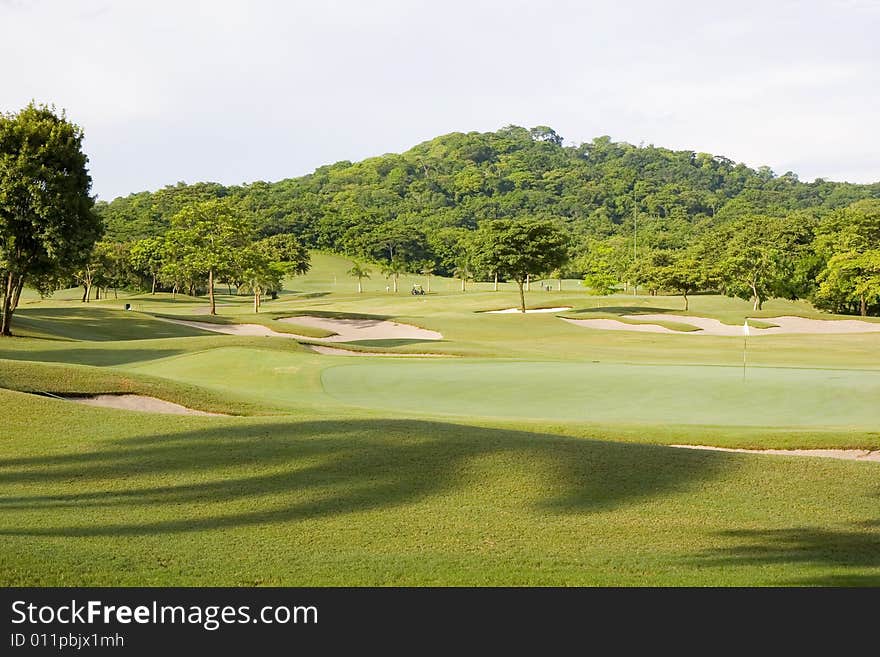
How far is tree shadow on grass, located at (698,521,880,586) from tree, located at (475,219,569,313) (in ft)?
218

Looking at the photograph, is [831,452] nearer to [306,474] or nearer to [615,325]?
[306,474]

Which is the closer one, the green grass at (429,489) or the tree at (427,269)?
the green grass at (429,489)

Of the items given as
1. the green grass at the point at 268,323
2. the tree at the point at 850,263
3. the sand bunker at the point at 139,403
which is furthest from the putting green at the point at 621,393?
the tree at the point at 850,263

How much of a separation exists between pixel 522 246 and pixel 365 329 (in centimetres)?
2395

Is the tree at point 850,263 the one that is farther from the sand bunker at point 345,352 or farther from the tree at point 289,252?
the tree at point 289,252

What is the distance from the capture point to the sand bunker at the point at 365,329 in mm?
56331

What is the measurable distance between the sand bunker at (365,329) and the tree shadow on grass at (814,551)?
42.6 meters

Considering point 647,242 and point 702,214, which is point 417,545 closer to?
point 647,242

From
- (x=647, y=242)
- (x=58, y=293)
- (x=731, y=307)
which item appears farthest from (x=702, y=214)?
(x=58, y=293)

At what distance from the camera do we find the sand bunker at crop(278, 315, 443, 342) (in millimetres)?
56331

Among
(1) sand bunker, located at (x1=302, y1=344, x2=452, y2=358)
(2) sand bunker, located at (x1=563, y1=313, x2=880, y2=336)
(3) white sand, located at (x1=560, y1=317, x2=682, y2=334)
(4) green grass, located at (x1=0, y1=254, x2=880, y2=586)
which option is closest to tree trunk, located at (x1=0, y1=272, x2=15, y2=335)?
(1) sand bunker, located at (x1=302, y1=344, x2=452, y2=358)

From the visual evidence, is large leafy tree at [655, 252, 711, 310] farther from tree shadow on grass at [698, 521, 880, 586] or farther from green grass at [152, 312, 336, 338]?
tree shadow on grass at [698, 521, 880, 586]

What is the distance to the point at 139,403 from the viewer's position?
20750 mm

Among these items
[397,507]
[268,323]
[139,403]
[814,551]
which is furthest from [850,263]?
[397,507]
